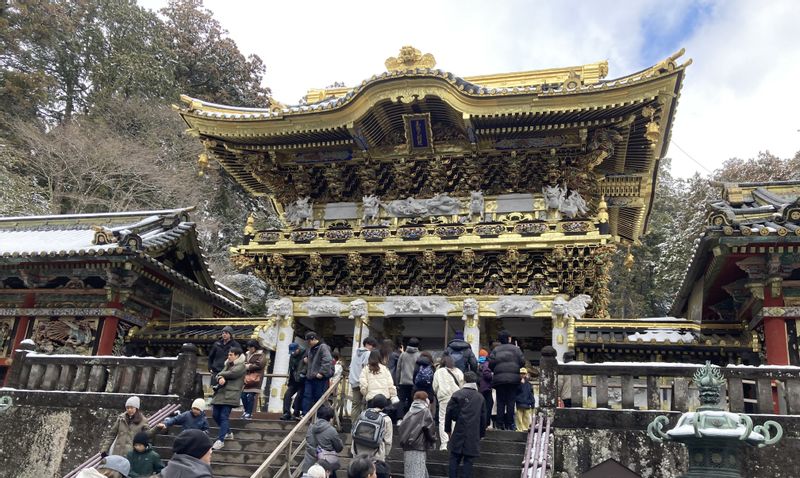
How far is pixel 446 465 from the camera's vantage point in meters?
8.72

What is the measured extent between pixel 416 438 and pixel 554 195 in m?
9.05

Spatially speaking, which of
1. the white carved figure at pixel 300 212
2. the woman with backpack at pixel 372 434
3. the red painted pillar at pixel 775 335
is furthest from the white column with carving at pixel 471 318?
the woman with backpack at pixel 372 434

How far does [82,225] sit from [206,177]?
50.0ft

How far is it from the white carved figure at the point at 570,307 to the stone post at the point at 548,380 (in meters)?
4.89

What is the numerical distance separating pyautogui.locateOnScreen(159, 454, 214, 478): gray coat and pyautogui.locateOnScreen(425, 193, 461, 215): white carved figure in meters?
11.6

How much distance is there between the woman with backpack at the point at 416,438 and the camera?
7.54 m

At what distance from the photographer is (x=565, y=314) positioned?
45.7 ft

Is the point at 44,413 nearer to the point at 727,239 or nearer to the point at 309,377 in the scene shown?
the point at 309,377

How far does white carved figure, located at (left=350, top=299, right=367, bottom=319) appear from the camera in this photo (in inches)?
594

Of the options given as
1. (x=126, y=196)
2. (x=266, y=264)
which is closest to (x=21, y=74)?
(x=126, y=196)

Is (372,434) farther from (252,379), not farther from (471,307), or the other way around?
(471,307)

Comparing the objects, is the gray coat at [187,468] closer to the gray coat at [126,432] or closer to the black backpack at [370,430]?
the black backpack at [370,430]

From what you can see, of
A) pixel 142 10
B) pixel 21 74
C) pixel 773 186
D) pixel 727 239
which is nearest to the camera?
pixel 727 239

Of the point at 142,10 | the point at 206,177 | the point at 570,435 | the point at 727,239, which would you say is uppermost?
the point at 142,10
